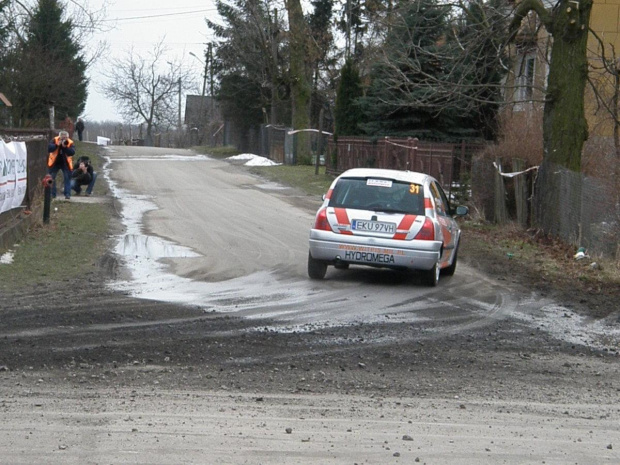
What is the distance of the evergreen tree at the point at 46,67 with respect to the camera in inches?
1458

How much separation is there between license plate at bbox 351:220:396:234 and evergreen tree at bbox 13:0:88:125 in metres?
22.3

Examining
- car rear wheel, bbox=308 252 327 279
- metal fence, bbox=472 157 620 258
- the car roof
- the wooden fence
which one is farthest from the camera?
the wooden fence

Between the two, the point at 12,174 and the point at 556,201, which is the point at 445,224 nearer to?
the point at 556,201

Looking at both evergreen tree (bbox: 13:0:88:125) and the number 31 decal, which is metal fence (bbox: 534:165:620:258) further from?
evergreen tree (bbox: 13:0:88:125)

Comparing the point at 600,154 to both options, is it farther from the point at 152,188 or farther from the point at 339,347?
the point at 152,188

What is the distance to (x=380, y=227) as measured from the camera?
12.1 meters

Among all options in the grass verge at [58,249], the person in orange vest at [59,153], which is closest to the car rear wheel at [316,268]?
the grass verge at [58,249]

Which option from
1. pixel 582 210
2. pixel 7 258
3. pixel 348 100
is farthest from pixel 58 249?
pixel 348 100

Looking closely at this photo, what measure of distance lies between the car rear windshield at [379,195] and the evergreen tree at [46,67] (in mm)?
21761

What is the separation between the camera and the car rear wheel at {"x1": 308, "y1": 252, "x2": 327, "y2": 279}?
490 inches

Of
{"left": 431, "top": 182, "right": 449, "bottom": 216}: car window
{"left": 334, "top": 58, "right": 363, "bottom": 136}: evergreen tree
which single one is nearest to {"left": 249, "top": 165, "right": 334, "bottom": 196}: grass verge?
{"left": 334, "top": 58, "right": 363, "bottom": 136}: evergreen tree

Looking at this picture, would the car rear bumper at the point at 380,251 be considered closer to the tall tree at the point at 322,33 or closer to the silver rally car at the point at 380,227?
the silver rally car at the point at 380,227

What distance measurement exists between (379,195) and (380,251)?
0.91 meters

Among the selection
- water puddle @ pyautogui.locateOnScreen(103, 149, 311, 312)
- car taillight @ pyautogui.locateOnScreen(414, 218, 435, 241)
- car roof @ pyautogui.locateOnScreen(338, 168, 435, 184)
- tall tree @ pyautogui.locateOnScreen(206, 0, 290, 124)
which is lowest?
water puddle @ pyautogui.locateOnScreen(103, 149, 311, 312)
